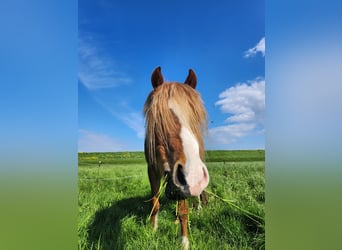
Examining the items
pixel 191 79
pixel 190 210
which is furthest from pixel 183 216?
pixel 191 79

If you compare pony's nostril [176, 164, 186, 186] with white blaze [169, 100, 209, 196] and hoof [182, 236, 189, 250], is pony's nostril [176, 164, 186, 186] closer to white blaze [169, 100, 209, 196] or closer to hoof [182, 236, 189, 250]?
white blaze [169, 100, 209, 196]

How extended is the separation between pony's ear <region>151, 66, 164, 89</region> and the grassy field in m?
0.28

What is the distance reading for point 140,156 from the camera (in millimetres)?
1062

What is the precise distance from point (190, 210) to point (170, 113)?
1.36ft

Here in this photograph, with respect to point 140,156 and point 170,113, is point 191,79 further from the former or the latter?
point 140,156

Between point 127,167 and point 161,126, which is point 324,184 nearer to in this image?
point 161,126

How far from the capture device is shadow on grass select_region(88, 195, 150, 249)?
3.34 ft

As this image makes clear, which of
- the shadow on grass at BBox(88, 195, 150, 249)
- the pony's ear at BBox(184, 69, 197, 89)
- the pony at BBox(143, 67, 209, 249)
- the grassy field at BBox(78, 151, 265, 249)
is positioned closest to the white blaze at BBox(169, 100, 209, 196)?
the pony at BBox(143, 67, 209, 249)

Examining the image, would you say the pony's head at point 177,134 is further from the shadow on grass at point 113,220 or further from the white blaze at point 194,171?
the shadow on grass at point 113,220

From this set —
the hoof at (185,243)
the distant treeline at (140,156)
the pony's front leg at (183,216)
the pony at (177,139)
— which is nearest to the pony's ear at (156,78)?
the pony at (177,139)

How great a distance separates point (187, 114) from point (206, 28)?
14.8 inches

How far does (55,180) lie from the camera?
2.95 feet

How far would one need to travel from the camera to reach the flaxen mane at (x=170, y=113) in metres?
0.89

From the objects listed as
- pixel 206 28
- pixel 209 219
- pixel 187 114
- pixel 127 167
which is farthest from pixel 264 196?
pixel 206 28
